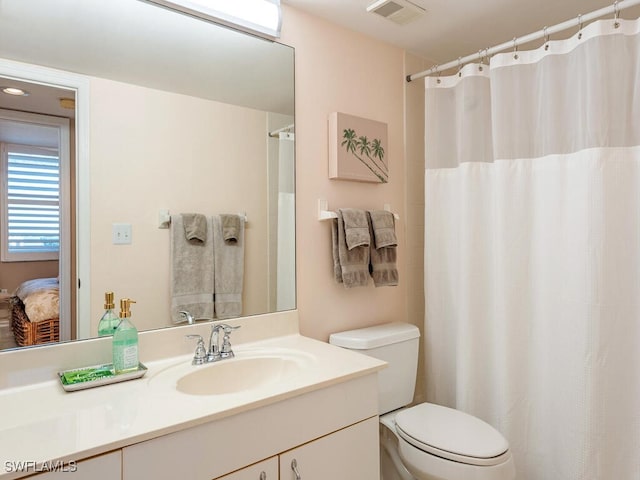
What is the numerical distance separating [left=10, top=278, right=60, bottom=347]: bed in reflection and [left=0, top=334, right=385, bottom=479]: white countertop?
14cm

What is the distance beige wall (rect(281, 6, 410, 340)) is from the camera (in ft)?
5.86

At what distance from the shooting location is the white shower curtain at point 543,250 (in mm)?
1455

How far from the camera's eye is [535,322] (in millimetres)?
1687

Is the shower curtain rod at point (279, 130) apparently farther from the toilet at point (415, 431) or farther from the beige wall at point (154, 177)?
the toilet at point (415, 431)

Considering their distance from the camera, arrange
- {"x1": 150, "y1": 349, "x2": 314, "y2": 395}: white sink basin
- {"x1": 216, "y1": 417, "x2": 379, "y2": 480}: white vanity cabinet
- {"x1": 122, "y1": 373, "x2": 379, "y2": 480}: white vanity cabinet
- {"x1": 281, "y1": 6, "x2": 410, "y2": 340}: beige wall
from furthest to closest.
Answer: {"x1": 281, "y1": 6, "x2": 410, "y2": 340}: beige wall
{"x1": 150, "y1": 349, "x2": 314, "y2": 395}: white sink basin
{"x1": 216, "y1": 417, "x2": 379, "y2": 480}: white vanity cabinet
{"x1": 122, "y1": 373, "x2": 379, "y2": 480}: white vanity cabinet

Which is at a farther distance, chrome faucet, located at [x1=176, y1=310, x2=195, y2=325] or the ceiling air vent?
the ceiling air vent

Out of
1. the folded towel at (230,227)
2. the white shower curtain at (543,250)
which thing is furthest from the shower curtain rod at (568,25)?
the folded towel at (230,227)

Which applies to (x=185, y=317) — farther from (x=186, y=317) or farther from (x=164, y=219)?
(x=164, y=219)

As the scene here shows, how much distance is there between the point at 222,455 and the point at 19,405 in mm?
554

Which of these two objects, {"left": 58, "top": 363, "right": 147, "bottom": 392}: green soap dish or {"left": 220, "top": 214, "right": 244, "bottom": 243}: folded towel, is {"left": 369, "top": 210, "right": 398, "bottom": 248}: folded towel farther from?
{"left": 58, "top": 363, "right": 147, "bottom": 392}: green soap dish

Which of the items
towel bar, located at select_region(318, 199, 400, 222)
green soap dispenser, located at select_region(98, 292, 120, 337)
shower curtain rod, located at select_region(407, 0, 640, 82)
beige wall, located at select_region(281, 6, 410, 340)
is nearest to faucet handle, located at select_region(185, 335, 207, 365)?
green soap dispenser, located at select_region(98, 292, 120, 337)

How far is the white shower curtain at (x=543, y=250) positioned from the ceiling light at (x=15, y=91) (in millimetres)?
1630

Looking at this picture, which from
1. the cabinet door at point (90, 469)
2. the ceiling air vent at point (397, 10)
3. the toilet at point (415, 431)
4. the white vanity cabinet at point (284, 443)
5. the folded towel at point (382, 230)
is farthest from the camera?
the folded towel at point (382, 230)

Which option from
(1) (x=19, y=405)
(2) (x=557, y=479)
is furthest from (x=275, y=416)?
(2) (x=557, y=479)
